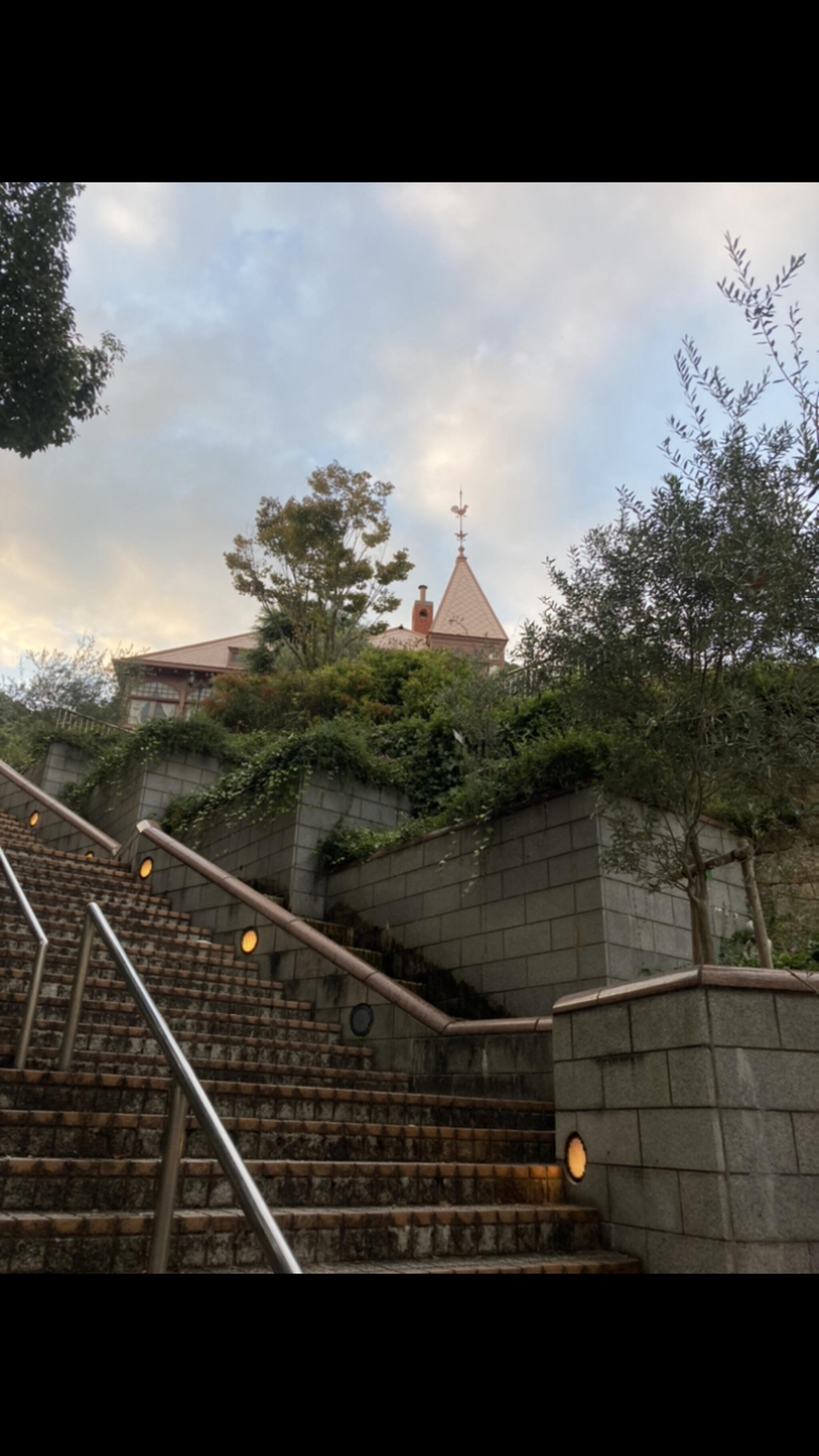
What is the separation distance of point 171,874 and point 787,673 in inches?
289

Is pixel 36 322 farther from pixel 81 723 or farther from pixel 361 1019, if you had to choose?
pixel 81 723

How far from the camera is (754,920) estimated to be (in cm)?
531

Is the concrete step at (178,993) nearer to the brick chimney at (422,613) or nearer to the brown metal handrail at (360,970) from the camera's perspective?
the brown metal handrail at (360,970)

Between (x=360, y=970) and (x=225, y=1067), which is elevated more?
(x=360, y=970)

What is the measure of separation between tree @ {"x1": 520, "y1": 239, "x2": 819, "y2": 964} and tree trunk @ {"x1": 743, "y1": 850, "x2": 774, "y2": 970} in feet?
0.07

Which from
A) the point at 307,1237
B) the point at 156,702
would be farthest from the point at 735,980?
the point at 156,702

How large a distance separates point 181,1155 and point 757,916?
3.78 m

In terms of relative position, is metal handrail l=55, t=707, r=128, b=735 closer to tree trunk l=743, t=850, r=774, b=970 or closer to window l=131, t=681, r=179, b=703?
window l=131, t=681, r=179, b=703

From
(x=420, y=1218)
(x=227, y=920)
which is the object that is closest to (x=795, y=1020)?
(x=420, y=1218)

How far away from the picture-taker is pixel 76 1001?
450 centimetres

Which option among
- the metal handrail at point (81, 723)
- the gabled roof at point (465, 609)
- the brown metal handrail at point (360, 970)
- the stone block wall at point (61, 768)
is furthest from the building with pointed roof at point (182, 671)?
the brown metal handrail at point (360, 970)
